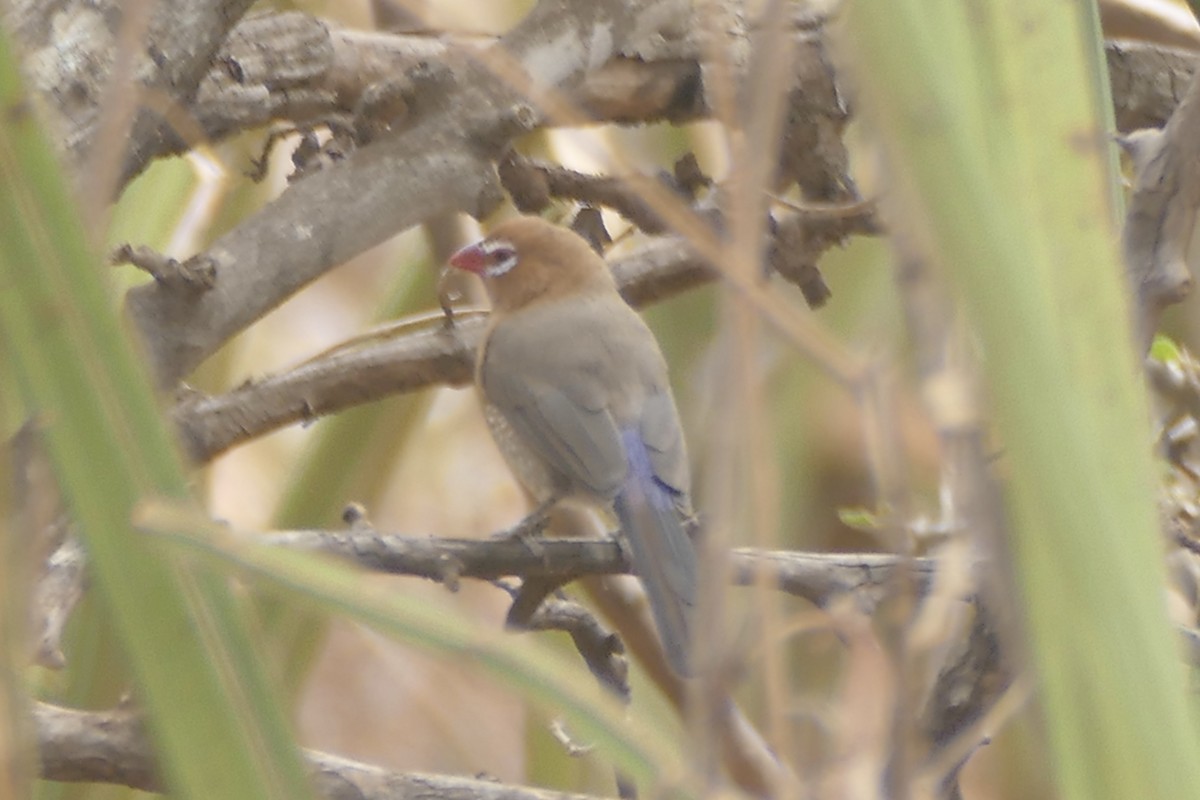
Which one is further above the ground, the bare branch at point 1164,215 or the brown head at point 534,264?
the bare branch at point 1164,215

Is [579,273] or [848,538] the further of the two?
[848,538]

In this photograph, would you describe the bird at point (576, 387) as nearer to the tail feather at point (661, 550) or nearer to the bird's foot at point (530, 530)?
the tail feather at point (661, 550)

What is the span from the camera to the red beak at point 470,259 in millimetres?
2729

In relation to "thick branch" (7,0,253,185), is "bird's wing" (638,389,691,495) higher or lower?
lower

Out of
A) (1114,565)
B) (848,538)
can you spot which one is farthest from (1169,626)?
(848,538)

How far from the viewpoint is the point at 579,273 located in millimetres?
3029

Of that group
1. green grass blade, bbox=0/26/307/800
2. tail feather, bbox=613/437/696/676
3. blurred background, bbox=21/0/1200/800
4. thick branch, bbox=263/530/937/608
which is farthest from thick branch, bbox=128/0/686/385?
green grass blade, bbox=0/26/307/800

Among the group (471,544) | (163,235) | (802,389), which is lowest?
(802,389)

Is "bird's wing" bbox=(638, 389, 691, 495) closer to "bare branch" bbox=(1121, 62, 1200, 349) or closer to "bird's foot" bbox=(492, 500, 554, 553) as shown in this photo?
"bird's foot" bbox=(492, 500, 554, 553)

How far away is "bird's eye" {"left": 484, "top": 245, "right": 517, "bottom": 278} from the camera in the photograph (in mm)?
2953

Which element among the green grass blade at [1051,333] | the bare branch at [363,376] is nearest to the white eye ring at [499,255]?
the bare branch at [363,376]

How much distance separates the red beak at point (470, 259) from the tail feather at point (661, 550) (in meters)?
0.50

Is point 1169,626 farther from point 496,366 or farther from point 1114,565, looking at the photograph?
point 496,366

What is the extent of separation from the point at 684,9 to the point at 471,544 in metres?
0.90
